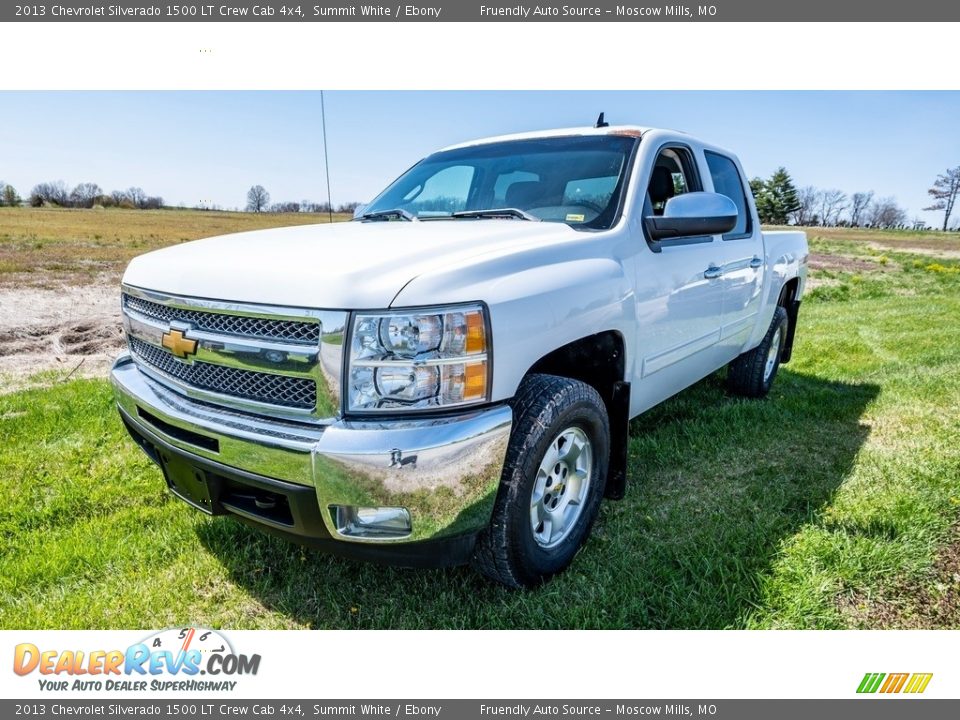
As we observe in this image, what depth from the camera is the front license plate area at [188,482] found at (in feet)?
6.84

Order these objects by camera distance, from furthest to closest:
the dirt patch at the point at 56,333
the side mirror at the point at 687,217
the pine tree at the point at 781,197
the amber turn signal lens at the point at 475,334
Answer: the pine tree at the point at 781,197 → the dirt patch at the point at 56,333 → the side mirror at the point at 687,217 → the amber turn signal lens at the point at 475,334

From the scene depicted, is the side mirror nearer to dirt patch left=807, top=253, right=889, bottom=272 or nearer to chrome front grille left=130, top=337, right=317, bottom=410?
chrome front grille left=130, top=337, right=317, bottom=410

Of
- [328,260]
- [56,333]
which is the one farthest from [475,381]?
[56,333]

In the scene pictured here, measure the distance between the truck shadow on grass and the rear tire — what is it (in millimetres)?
996

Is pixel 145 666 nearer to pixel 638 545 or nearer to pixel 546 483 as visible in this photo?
pixel 546 483

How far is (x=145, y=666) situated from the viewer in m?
2.04

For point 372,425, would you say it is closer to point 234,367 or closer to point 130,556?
point 234,367

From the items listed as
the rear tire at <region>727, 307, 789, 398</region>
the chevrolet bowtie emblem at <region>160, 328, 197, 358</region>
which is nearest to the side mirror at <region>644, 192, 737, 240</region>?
the chevrolet bowtie emblem at <region>160, 328, 197, 358</region>

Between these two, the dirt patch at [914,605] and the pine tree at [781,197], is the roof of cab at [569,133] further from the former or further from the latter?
the pine tree at [781,197]

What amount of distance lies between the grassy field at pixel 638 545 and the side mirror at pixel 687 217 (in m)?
1.42

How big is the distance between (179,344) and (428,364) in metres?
1.00

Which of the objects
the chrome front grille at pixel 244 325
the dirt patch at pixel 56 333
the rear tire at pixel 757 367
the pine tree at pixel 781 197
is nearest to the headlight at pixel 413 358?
the chrome front grille at pixel 244 325

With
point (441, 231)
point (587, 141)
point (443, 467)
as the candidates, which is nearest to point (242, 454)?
point (443, 467)

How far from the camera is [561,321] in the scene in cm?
217
